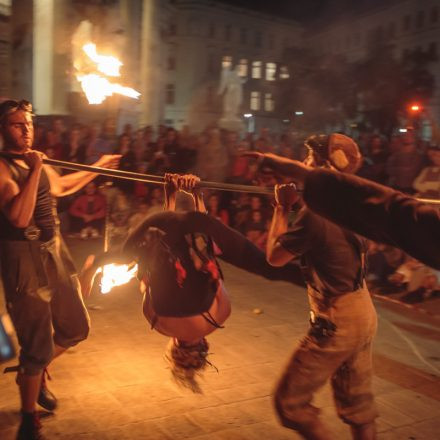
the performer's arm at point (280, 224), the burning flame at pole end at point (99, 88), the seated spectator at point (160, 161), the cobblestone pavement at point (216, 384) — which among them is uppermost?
the burning flame at pole end at point (99, 88)

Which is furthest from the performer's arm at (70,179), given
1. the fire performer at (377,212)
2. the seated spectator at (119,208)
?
the seated spectator at (119,208)

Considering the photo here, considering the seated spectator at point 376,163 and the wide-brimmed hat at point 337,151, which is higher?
the wide-brimmed hat at point 337,151

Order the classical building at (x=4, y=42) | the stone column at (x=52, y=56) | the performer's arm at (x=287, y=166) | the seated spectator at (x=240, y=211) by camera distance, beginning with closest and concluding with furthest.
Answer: the performer's arm at (x=287, y=166)
the seated spectator at (x=240, y=211)
the classical building at (x=4, y=42)
the stone column at (x=52, y=56)

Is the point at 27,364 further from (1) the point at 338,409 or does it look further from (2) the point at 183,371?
(1) the point at 338,409

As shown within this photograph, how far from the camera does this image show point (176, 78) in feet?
214


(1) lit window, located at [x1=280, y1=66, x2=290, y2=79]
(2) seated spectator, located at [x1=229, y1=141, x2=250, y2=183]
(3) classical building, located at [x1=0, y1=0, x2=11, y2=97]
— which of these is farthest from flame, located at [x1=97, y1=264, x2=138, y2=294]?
(1) lit window, located at [x1=280, y1=66, x2=290, y2=79]

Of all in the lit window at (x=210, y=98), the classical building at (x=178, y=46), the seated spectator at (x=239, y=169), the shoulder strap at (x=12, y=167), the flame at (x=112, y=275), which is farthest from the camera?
the lit window at (x=210, y=98)

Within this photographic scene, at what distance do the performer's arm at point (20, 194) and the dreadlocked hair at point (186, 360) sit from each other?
1.19 m

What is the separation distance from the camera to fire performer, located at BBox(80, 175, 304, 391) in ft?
11.1

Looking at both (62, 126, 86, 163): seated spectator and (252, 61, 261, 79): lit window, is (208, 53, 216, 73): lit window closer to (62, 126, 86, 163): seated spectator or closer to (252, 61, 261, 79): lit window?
(252, 61, 261, 79): lit window

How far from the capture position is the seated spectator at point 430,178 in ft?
26.9

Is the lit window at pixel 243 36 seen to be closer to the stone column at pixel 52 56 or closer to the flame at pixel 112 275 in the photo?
the stone column at pixel 52 56

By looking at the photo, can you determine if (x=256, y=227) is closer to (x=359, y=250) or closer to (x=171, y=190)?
(x=171, y=190)

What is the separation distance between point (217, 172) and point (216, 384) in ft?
23.4
